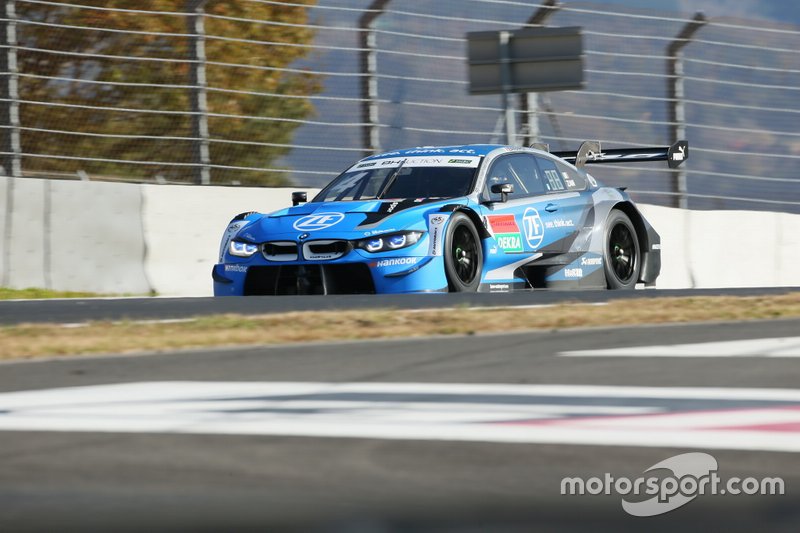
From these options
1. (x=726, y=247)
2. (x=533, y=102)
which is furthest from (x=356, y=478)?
(x=726, y=247)

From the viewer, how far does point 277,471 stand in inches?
120

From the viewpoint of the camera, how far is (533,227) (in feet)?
36.2

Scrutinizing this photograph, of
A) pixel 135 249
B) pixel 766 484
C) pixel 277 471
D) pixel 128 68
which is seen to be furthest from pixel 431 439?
pixel 128 68

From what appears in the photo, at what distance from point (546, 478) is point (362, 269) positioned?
700 centimetres

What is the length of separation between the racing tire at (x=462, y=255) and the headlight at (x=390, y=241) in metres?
0.26

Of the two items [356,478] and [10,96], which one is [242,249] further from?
[356,478]

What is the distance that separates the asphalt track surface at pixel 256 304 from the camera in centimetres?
746

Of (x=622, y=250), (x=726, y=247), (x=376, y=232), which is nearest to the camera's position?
(x=376, y=232)

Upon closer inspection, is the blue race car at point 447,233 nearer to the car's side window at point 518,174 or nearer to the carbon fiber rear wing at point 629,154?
the car's side window at point 518,174

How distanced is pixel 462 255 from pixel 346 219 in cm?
88

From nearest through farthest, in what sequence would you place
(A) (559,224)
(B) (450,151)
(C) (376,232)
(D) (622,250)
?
(C) (376,232), (A) (559,224), (B) (450,151), (D) (622,250)

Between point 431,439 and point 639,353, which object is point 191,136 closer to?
point 639,353

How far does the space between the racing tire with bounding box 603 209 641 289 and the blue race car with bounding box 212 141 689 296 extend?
0.04 ft

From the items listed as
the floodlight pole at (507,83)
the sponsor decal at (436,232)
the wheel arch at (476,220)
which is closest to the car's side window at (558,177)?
the wheel arch at (476,220)
